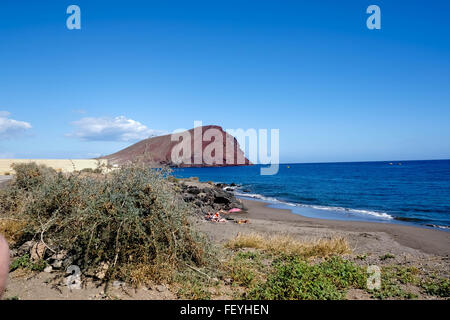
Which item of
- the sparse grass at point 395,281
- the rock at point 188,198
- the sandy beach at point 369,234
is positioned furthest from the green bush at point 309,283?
the rock at point 188,198

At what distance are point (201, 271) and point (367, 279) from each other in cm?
311

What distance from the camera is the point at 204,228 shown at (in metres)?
11.1

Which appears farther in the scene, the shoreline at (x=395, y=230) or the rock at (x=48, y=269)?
the shoreline at (x=395, y=230)

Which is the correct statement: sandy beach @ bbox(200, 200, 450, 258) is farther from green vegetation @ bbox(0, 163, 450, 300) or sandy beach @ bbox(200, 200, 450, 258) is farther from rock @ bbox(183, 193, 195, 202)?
rock @ bbox(183, 193, 195, 202)

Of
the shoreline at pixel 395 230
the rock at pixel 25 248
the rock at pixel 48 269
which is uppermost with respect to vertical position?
the rock at pixel 25 248

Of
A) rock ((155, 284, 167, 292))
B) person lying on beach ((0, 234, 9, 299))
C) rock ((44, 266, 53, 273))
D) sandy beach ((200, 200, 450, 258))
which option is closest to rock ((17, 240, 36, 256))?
rock ((44, 266, 53, 273))

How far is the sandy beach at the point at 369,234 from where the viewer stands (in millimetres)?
9172

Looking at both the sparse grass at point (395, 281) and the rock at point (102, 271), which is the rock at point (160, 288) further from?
the sparse grass at point (395, 281)

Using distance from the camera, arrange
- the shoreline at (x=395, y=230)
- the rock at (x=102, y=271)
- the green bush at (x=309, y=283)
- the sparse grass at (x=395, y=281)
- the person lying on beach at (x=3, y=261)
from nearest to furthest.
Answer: the person lying on beach at (x=3, y=261)
the green bush at (x=309, y=283)
the rock at (x=102, y=271)
the sparse grass at (x=395, y=281)
the shoreline at (x=395, y=230)

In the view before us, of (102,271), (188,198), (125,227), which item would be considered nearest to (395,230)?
(188,198)

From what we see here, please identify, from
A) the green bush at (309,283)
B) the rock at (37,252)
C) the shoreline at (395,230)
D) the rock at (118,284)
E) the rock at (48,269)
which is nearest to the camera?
the green bush at (309,283)

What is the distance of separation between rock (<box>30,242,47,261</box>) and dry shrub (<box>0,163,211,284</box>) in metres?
0.16

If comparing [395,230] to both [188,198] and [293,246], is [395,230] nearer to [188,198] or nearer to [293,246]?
[293,246]
